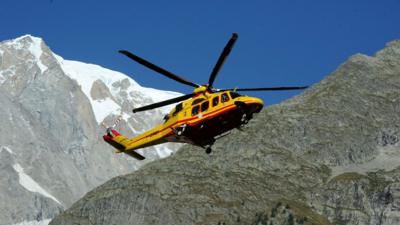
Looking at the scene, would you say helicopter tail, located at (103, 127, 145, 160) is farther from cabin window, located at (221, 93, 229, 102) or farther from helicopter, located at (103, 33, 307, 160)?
cabin window, located at (221, 93, 229, 102)

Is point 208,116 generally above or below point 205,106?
below

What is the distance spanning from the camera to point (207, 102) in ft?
243

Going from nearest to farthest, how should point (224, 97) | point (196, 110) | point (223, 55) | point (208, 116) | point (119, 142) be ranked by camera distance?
point (223, 55) → point (208, 116) → point (224, 97) → point (196, 110) → point (119, 142)

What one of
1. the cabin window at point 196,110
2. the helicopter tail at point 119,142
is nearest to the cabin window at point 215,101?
the cabin window at point 196,110

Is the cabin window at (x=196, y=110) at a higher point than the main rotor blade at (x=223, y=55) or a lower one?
lower

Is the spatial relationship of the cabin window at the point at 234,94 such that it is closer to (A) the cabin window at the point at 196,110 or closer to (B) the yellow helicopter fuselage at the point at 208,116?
(B) the yellow helicopter fuselage at the point at 208,116

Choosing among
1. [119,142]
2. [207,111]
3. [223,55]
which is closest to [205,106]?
[207,111]

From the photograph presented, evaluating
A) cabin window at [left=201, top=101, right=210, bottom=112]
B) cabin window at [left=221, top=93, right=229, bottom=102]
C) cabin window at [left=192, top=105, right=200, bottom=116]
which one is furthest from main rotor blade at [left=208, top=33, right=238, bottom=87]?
cabin window at [left=192, top=105, right=200, bottom=116]

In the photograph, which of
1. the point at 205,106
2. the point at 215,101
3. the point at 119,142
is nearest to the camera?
the point at 215,101

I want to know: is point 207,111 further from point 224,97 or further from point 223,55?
point 223,55

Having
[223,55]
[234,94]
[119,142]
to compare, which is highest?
[223,55]

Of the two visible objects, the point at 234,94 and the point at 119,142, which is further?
the point at 119,142

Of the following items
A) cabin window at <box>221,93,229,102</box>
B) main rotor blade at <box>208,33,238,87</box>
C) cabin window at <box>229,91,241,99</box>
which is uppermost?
main rotor blade at <box>208,33,238,87</box>

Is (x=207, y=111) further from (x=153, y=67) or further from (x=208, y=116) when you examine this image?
(x=153, y=67)
